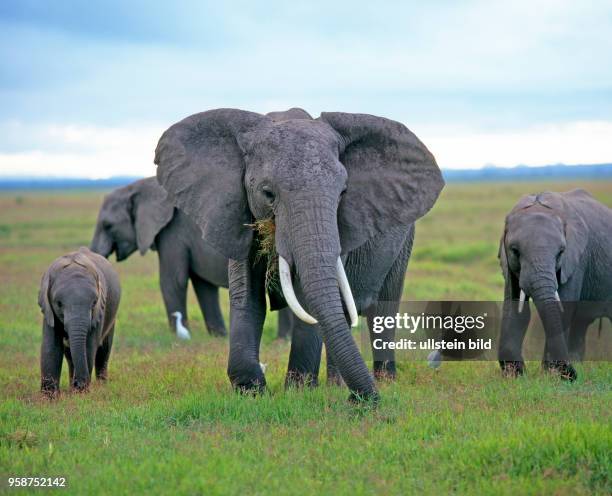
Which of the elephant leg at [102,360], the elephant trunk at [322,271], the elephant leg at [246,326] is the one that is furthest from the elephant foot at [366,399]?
the elephant leg at [102,360]

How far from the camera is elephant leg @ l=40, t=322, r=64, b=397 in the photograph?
364 inches

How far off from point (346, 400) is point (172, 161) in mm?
2394

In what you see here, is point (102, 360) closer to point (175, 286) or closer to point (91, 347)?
point (91, 347)

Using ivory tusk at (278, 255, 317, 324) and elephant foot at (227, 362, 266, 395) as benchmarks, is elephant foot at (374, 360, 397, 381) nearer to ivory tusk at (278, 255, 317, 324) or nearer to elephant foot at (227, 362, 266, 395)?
elephant foot at (227, 362, 266, 395)

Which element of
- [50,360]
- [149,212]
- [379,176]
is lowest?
[50,360]

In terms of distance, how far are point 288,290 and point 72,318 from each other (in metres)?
2.77

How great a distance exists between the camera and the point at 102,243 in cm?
1573

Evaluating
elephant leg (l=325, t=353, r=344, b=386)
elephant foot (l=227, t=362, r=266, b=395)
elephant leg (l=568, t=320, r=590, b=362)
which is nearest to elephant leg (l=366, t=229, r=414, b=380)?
elephant leg (l=325, t=353, r=344, b=386)

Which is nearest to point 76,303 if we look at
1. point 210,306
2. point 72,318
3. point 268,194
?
point 72,318

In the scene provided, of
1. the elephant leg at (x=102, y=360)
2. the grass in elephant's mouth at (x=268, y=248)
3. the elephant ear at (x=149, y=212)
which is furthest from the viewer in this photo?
the elephant ear at (x=149, y=212)

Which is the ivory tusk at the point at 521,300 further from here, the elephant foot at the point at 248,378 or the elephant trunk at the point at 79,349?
the elephant trunk at the point at 79,349

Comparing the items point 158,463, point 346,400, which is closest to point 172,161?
point 346,400

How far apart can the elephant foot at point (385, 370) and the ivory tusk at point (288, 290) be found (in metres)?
2.94

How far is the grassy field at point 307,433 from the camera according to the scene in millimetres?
5957
